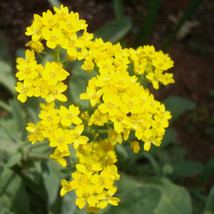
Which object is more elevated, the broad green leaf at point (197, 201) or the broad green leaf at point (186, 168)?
the broad green leaf at point (186, 168)

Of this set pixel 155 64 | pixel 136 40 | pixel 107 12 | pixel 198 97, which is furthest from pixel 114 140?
pixel 107 12

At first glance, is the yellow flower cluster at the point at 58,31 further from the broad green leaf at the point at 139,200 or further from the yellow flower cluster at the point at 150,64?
the broad green leaf at the point at 139,200

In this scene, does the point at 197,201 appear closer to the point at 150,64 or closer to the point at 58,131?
the point at 150,64

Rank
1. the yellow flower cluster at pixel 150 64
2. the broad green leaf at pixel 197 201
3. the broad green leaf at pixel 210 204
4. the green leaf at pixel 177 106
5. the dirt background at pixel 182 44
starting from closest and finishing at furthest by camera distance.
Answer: the yellow flower cluster at pixel 150 64 < the broad green leaf at pixel 210 204 < the broad green leaf at pixel 197 201 < the green leaf at pixel 177 106 < the dirt background at pixel 182 44

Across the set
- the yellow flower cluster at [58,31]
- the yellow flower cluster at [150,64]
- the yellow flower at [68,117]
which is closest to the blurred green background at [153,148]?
the yellow flower at [68,117]

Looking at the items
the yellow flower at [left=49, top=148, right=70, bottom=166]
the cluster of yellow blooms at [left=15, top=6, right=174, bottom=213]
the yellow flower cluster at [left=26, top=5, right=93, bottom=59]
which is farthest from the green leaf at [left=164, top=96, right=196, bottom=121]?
the yellow flower at [left=49, top=148, right=70, bottom=166]

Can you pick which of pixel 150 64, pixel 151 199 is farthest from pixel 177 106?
pixel 150 64

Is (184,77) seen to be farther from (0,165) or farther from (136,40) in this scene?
(0,165)
